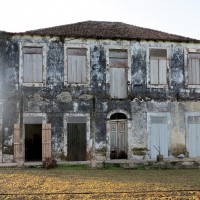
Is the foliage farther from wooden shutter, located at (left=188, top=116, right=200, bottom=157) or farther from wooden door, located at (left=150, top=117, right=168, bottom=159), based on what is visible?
wooden shutter, located at (left=188, top=116, right=200, bottom=157)

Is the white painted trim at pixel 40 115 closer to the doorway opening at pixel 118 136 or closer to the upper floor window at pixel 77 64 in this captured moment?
the upper floor window at pixel 77 64

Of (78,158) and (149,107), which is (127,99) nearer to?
(149,107)

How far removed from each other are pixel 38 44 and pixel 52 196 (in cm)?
1138

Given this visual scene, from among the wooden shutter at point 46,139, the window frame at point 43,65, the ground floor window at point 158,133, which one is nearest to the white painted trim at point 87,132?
the wooden shutter at point 46,139

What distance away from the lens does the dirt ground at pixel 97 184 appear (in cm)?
1172

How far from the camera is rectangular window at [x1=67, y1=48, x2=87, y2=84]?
70.5 ft

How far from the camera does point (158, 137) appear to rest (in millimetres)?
21906

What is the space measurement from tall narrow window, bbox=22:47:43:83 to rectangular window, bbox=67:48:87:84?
1.45 m

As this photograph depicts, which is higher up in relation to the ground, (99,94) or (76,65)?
(76,65)

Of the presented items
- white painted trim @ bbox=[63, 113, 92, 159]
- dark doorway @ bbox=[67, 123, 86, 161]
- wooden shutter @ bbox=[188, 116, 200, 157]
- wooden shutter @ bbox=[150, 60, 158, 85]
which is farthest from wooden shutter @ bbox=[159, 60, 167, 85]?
dark doorway @ bbox=[67, 123, 86, 161]

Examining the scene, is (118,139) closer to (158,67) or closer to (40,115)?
(40,115)

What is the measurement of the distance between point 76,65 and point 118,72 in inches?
89.0

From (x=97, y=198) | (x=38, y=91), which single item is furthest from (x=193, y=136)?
(x=97, y=198)

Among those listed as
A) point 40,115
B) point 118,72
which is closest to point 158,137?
point 118,72
